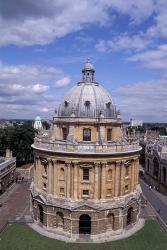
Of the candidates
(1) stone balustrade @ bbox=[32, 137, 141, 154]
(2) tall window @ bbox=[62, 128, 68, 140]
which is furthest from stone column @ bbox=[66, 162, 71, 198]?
(2) tall window @ bbox=[62, 128, 68, 140]

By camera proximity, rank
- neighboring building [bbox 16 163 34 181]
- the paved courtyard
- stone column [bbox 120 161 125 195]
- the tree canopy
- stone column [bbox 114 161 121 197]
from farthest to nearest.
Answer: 1. the tree canopy
2. neighboring building [bbox 16 163 34 181]
3. the paved courtyard
4. stone column [bbox 120 161 125 195]
5. stone column [bbox 114 161 121 197]

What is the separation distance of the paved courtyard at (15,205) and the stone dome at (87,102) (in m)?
18.6

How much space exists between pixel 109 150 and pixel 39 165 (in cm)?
1198

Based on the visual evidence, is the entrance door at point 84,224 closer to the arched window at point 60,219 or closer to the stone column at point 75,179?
the arched window at point 60,219

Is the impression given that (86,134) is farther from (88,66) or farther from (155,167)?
(155,167)

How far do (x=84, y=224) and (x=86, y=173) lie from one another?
764 centimetres

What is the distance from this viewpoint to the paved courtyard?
172 feet

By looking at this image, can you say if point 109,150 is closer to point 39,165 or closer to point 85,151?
point 85,151

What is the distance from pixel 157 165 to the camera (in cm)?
8344

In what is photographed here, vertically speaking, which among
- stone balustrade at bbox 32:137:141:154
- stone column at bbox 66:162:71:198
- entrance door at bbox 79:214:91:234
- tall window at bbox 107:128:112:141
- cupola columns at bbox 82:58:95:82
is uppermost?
cupola columns at bbox 82:58:95:82

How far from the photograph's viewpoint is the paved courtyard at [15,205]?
172 ft

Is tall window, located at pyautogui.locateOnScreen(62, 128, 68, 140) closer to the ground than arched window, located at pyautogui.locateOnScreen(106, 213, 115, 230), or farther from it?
farther from it

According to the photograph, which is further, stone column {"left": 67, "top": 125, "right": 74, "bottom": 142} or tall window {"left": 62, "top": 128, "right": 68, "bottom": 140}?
tall window {"left": 62, "top": 128, "right": 68, "bottom": 140}

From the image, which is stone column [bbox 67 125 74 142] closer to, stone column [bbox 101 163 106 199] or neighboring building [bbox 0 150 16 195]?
stone column [bbox 101 163 106 199]
